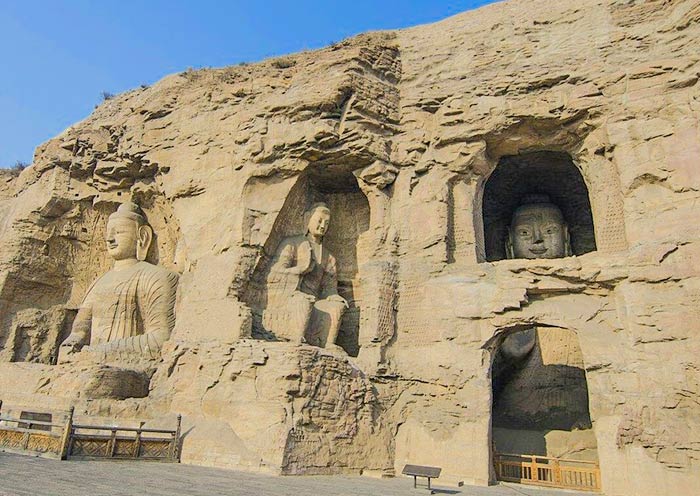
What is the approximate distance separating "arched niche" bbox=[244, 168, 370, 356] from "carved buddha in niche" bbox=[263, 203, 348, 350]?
0.17 metres

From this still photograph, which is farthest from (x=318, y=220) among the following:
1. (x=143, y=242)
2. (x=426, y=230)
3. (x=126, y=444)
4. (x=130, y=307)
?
(x=126, y=444)

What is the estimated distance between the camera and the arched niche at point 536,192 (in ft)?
41.5

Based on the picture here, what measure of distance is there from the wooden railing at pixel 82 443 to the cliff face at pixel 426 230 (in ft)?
1.58

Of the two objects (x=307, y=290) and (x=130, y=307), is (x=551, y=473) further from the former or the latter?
(x=130, y=307)

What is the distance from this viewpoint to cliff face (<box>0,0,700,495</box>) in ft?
26.7

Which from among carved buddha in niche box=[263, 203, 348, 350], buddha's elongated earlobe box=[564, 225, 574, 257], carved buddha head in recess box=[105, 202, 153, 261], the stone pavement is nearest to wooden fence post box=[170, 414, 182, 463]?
the stone pavement

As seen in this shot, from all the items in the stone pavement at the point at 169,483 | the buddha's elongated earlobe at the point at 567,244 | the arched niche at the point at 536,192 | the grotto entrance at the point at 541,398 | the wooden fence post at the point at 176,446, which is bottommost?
the stone pavement at the point at 169,483

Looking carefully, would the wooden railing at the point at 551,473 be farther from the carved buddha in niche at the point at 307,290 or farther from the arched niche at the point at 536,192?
the arched niche at the point at 536,192

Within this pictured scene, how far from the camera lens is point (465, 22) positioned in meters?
11.8

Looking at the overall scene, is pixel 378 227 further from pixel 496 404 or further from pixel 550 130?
pixel 496 404

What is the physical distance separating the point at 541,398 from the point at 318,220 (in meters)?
5.98

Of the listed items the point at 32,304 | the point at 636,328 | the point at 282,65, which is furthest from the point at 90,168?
the point at 636,328

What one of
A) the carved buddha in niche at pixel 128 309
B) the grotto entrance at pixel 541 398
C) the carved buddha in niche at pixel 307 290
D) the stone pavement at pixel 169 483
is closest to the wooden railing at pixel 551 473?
the stone pavement at pixel 169 483

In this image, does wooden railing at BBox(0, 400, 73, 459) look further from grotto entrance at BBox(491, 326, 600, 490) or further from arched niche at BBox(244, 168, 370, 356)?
A: grotto entrance at BBox(491, 326, 600, 490)
